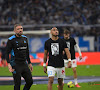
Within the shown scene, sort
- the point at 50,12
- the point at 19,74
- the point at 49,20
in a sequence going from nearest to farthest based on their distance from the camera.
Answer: the point at 19,74 < the point at 49,20 < the point at 50,12

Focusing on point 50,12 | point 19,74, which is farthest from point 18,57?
point 50,12

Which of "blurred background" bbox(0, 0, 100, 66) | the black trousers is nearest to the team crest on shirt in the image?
the black trousers

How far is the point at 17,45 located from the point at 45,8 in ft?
78.9

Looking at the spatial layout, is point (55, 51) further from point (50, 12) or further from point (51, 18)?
point (50, 12)

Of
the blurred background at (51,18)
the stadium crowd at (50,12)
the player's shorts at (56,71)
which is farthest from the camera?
the stadium crowd at (50,12)

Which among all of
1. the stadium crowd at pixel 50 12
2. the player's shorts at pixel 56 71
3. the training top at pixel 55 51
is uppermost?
the stadium crowd at pixel 50 12

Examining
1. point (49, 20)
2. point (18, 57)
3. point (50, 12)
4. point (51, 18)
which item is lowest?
point (18, 57)

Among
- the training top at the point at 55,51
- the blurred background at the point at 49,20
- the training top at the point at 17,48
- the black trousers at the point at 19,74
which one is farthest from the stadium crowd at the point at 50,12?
the black trousers at the point at 19,74

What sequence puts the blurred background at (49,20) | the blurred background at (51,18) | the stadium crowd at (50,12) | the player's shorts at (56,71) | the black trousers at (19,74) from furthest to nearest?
the stadium crowd at (50,12)
the blurred background at (51,18)
the blurred background at (49,20)
the player's shorts at (56,71)
the black trousers at (19,74)

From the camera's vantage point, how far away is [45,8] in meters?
31.6

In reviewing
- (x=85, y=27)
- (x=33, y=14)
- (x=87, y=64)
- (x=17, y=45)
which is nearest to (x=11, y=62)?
(x=17, y=45)

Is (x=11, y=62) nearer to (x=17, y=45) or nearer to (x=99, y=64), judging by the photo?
(x=17, y=45)

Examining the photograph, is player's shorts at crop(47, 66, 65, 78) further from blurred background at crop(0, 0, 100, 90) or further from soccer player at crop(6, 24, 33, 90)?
blurred background at crop(0, 0, 100, 90)

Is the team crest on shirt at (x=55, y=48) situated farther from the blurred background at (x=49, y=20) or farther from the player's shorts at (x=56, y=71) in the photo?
the blurred background at (x=49, y=20)
